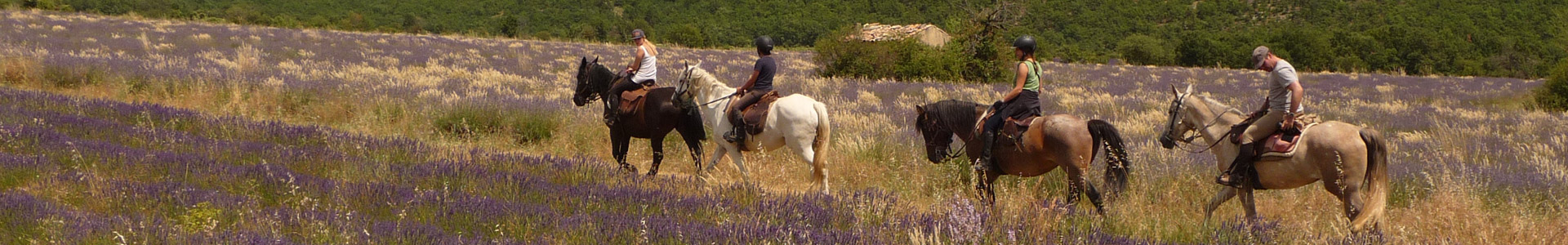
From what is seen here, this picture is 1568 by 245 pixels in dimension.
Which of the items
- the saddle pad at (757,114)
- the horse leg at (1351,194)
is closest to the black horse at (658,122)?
the saddle pad at (757,114)

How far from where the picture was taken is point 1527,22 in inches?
2477

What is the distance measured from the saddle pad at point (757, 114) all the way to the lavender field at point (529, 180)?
41cm

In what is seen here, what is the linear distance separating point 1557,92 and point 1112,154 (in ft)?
58.9

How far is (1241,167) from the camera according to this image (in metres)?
5.38

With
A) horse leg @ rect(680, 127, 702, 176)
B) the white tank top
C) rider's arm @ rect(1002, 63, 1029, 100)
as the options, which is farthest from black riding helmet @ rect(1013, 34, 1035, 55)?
the white tank top

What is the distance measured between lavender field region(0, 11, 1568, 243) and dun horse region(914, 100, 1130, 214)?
11.0 inches

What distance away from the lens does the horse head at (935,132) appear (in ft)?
20.6

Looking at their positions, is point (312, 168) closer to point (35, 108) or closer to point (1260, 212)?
point (35, 108)

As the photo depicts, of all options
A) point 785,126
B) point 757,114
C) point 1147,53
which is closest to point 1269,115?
point 785,126

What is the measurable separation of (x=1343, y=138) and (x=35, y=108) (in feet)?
28.5

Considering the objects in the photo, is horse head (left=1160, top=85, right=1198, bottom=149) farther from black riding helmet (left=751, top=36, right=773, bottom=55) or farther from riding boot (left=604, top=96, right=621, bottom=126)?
riding boot (left=604, top=96, right=621, bottom=126)

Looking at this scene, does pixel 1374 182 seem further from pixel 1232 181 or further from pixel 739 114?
pixel 739 114

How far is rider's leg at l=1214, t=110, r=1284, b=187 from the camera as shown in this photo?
5242mm

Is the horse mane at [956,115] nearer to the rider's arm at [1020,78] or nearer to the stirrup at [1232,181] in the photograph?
the rider's arm at [1020,78]
